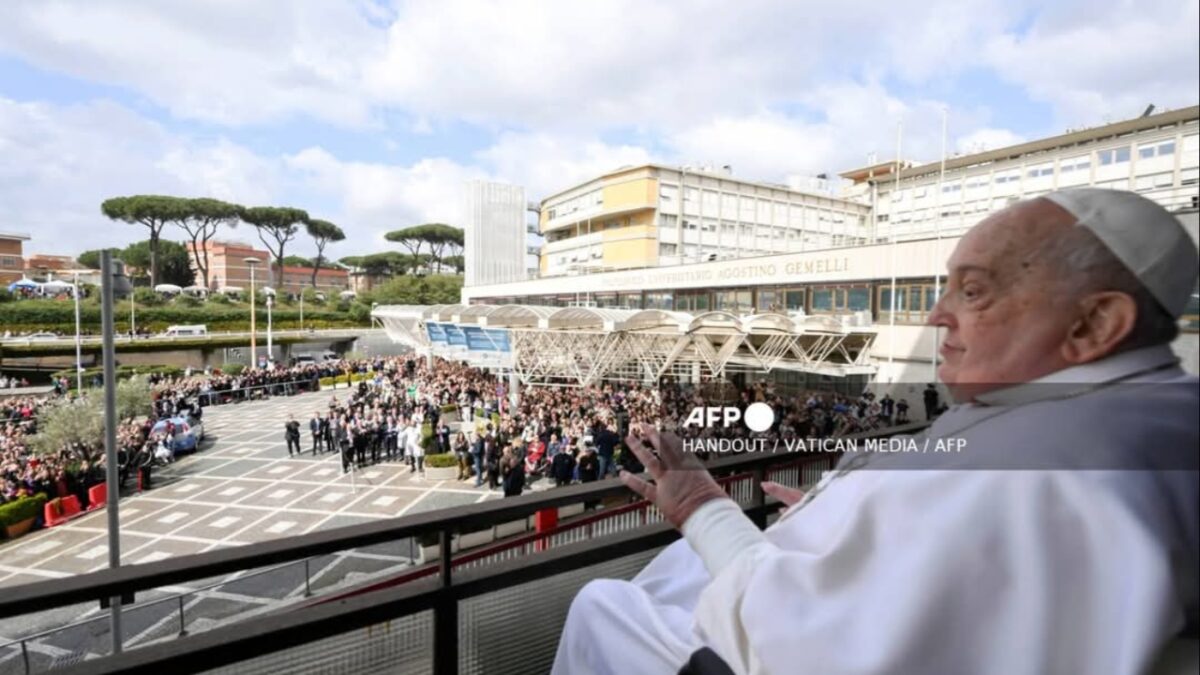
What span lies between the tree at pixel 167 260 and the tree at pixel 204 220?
738mm

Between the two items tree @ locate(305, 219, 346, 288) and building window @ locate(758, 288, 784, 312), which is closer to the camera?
building window @ locate(758, 288, 784, 312)

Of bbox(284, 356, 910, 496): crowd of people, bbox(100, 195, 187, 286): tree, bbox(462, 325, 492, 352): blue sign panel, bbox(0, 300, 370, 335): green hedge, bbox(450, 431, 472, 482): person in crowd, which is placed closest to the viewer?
bbox(284, 356, 910, 496): crowd of people

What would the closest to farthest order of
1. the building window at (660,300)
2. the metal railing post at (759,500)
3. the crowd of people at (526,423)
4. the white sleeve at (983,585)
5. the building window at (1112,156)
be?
the white sleeve at (983,585), the building window at (1112,156), the metal railing post at (759,500), the crowd of people at (526,423), the building window at (660,300)

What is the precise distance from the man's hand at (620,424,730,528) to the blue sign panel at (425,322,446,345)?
18.4 m

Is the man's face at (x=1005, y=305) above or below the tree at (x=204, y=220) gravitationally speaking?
below

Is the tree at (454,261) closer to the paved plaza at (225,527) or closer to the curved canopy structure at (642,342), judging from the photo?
the curved canopy structure at (642,342)

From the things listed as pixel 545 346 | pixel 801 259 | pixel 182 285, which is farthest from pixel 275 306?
pixel 801 259

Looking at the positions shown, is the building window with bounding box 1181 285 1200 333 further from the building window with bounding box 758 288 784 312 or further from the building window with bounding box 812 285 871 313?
the building window with bounding box 758 288 784 312

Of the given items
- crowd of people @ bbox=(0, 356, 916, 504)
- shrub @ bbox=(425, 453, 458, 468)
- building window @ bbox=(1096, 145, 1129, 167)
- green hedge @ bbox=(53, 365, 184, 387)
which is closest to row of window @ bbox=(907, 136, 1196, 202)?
building window @ bbox=(1096, 145, 1129, 167)

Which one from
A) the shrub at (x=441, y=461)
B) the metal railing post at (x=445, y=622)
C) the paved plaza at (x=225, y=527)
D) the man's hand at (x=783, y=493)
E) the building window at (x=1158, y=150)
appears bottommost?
the paved plaza at (x=225, y=527)

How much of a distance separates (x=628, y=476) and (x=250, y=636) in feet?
2.75

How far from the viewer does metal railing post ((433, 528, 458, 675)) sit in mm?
1422

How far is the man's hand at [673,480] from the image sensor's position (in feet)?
3.63

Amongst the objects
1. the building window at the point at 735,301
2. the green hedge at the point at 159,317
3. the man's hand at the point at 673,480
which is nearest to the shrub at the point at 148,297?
the green hedge at the point at 159,317
